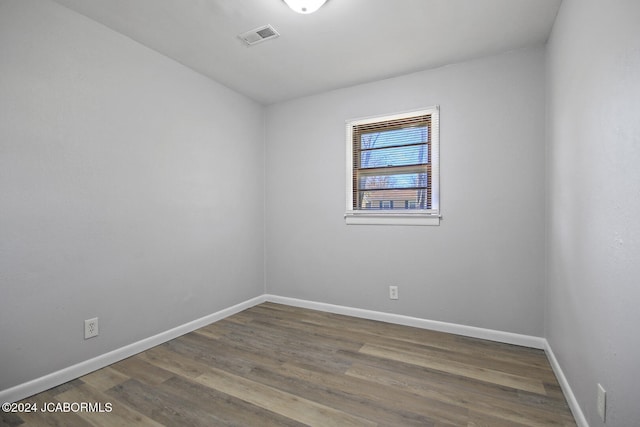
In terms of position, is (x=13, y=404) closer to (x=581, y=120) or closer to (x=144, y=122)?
(x=144, y=122)

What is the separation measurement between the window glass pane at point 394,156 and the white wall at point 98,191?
163 cm

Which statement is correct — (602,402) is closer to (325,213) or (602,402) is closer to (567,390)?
(567,390)

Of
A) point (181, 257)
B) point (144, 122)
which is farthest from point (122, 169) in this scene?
point (181, 257)

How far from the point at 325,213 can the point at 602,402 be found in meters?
2.69

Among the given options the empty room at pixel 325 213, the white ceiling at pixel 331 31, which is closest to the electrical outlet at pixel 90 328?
the empty room at pixel 325 213

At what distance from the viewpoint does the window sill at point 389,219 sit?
299 centimetres

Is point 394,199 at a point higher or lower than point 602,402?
higher

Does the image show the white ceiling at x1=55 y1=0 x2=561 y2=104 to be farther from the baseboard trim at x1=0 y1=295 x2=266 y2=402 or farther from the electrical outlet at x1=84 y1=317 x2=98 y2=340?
the baseboard trim at x1=0 y1=295 x2=266 y2=402

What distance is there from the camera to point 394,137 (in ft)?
10.5

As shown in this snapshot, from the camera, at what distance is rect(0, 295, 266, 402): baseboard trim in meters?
1.83

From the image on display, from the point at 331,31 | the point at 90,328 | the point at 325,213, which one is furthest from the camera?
the point at 325,213

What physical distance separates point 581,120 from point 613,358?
1209 millimetres

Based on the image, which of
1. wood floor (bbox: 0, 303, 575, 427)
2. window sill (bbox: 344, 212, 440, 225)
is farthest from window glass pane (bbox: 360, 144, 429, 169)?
wood floor (bbox: 0, 303, 575, 427)

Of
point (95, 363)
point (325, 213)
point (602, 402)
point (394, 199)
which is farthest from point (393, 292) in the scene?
point (95, 363)
